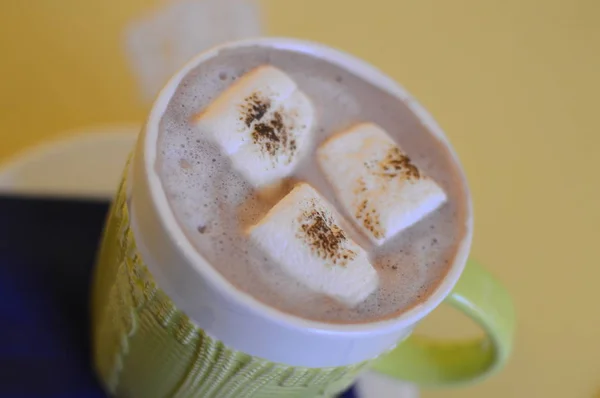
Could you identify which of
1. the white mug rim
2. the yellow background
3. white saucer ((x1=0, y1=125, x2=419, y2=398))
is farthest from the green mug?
the yellow background

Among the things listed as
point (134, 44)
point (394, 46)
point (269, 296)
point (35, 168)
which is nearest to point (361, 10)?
point (394, 46)

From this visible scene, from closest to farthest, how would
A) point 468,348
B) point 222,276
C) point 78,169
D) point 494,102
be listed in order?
point 222,276
point 468,348
point 78,169
point 494,102

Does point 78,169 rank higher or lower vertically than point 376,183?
lower

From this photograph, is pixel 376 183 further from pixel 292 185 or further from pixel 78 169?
pixel 78 169

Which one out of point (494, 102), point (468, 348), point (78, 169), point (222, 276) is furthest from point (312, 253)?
point (494, 102)

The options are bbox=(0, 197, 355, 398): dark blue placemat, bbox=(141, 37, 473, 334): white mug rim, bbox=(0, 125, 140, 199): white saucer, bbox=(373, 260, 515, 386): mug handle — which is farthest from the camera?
bbox=(0, 125, 140, 199): white saucer

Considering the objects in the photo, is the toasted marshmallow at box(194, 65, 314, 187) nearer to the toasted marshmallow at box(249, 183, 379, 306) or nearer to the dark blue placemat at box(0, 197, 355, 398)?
the toasted marshmallow at box(249, 183, 379, 306)

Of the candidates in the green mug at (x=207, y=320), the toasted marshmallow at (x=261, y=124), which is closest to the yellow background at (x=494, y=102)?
the green mug at (x=207, y=320)

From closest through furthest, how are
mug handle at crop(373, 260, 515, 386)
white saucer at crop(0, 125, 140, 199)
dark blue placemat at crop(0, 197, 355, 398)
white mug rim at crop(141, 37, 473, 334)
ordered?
white mug rim at crop(141, 37, 473, 334), mug handle at crop(373, 260, 515, 386), dark blue placemat at crop(0, 197, 355, 398), white saucer at crop(0, 125, 140, 199)
